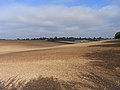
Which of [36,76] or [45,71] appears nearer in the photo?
[36,76]

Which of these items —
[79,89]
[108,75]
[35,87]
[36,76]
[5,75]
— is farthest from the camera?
[5,75]

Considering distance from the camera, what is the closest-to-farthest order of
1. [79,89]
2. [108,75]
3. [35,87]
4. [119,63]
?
[79,89] < [35,87] < [108,75] < [119,63]

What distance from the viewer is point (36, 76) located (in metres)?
13.6

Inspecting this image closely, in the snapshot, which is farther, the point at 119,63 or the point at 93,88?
the point at 119,63

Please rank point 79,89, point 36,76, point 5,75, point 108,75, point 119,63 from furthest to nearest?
point 119,63 < point 5,75 < point 36,76 < point 108,75 < point 79,89

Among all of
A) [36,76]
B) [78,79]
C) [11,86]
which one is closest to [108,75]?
[78,79]

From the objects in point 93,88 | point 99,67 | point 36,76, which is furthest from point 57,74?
point 93,88

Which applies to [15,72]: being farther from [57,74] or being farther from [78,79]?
[78,79]

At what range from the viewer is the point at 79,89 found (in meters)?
10.8

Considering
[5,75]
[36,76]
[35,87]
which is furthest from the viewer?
[5,75]

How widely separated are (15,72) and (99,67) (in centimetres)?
426

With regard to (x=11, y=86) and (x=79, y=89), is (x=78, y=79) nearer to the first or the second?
(x=79, y=89)

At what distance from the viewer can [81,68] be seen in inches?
575

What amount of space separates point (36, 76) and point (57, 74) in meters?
0.97
